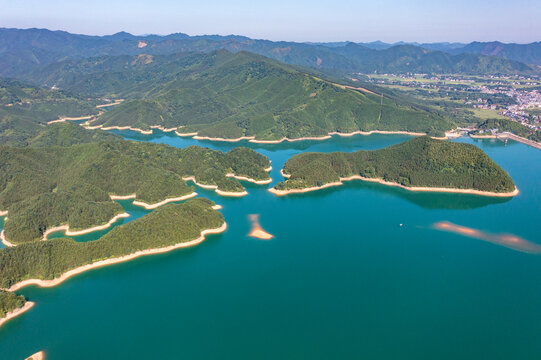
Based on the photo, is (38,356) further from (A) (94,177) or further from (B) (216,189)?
(B) (216,189)

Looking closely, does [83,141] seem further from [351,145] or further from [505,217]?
[505,217]

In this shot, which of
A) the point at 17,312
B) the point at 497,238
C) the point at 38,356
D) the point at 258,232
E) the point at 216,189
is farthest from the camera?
the point at 216,189

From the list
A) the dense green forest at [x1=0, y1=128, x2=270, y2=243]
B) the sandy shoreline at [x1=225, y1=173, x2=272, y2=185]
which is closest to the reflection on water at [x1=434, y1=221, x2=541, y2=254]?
the sandy shoreline at [x1=225, y1=173, x2=272, y2=185]

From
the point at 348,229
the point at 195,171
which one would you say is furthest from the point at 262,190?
the point at 348,229

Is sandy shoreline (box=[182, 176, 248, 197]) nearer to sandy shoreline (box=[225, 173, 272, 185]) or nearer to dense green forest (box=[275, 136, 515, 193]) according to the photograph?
sandy shoreline (box=[225, 173, 272, 185])

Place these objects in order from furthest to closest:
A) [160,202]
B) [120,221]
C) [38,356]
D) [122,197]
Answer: [122,197] → [160,202] → [120,221] → [38,356]

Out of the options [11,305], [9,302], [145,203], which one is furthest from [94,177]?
[11,305]

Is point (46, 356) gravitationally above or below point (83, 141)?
below
